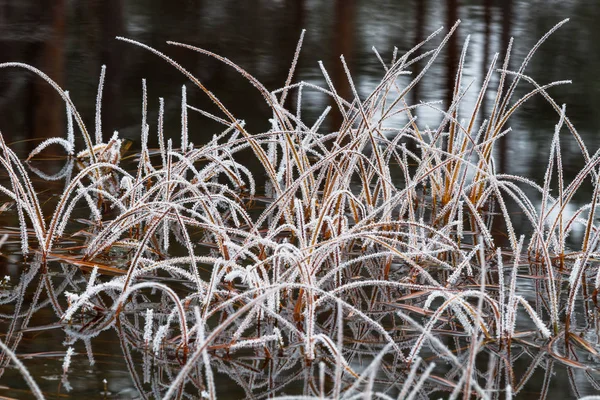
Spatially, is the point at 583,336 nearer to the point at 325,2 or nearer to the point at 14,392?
Result: the point at 14,392

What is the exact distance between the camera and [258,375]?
155 cm

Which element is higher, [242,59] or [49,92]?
[49,92]

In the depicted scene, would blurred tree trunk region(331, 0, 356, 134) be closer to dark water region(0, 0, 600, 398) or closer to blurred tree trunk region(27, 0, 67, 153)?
dark water region(0, 0, 600, 398)

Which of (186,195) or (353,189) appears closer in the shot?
(186,195)

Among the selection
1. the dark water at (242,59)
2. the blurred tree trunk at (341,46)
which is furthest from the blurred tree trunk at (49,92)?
the blurred tree trunk at (341,46)

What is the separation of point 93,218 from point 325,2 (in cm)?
455

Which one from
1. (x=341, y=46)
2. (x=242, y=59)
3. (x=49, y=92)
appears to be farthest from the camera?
(x=341, y=46)

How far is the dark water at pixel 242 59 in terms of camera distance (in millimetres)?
3078

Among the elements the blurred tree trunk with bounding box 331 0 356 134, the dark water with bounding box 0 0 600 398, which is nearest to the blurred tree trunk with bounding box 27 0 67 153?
the dark water with bounding box 0 0 600 398

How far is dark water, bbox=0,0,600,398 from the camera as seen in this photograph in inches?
121

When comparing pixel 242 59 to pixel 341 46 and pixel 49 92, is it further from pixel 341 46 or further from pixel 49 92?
pixel 49 92

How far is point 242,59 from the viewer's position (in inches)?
182

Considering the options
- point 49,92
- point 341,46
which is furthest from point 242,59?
point 49,92

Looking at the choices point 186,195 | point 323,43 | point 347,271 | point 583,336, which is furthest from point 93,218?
point 323,43
